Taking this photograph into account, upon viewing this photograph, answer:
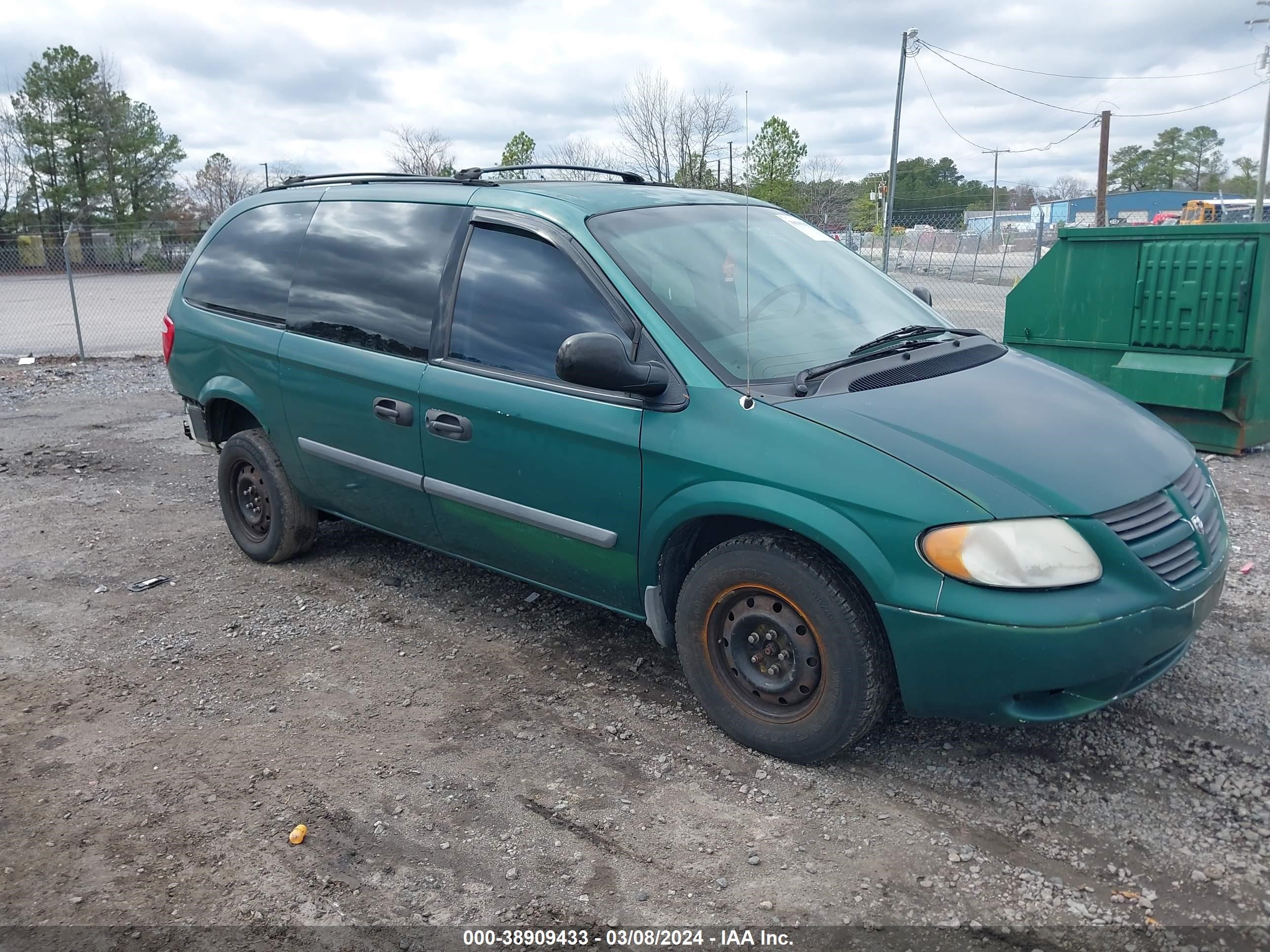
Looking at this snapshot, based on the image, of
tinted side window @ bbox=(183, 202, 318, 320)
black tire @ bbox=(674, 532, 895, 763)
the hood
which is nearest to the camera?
the hood

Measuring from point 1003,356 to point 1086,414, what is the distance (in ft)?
1.83

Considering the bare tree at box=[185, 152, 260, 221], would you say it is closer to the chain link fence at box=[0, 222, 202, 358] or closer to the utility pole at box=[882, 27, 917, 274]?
the chain link fence at box=[0, 222, 202, 358]

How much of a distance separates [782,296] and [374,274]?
180 centimetres

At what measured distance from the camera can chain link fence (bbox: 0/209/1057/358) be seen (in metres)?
16.5

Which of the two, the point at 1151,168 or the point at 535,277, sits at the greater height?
→ the point at 1151,168

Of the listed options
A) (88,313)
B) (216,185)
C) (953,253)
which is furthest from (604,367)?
(216,185)

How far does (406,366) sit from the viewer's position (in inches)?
164

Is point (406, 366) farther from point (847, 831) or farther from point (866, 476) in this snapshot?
point (847, 831)

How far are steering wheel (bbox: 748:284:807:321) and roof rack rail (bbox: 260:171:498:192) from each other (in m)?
1.31

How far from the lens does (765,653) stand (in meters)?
3.31

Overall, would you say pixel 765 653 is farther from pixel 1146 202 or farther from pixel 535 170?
pixel 1146 202

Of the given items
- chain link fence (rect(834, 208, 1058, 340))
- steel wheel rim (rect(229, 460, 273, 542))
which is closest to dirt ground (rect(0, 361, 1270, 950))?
steel wheel rim (rect(229, 460, 273, 542))

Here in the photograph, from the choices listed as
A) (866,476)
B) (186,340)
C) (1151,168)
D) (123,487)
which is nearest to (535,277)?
(866,476)

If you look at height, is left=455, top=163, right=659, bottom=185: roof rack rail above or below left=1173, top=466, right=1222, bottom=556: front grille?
above
